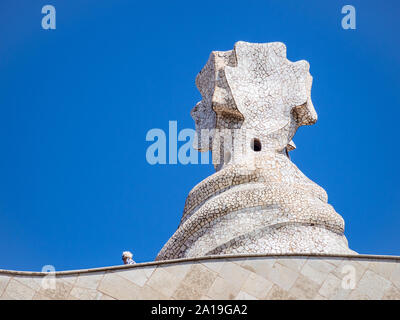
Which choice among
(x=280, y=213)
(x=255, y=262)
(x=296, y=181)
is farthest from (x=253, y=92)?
(x=255, y=262)

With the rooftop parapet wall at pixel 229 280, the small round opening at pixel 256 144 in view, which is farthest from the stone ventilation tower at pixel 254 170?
the rooftop parapet wall at pixel 229 280

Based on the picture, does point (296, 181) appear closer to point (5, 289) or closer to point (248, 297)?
point (248, 297)

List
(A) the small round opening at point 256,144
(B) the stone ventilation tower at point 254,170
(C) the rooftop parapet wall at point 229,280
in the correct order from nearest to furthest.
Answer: (C) the rooftop parapet wall at point 229,280 → (B) the stone ventilation tower at point 254,170 → (A) the small round opening at point 256,144

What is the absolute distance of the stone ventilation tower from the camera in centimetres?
1200

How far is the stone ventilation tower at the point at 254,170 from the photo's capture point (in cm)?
1200

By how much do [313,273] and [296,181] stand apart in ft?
13.6

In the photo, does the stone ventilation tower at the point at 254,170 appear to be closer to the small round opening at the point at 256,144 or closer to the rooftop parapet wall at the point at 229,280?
the small round opening at the point at 256,144

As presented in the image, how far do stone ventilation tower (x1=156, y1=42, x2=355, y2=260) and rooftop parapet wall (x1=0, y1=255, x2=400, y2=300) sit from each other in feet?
7.37

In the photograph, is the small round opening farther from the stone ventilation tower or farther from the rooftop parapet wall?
the rooftop parapet wall

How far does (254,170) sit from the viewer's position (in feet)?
42.7

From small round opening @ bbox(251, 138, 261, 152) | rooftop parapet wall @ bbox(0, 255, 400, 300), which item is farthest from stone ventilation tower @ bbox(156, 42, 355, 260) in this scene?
rooftop parapet wall @ bbox(0, 255, 400, 300)

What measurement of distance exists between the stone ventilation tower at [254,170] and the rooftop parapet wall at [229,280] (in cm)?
225

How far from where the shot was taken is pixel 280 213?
12.1 metres

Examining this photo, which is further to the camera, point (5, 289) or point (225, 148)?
point (225, 148)
